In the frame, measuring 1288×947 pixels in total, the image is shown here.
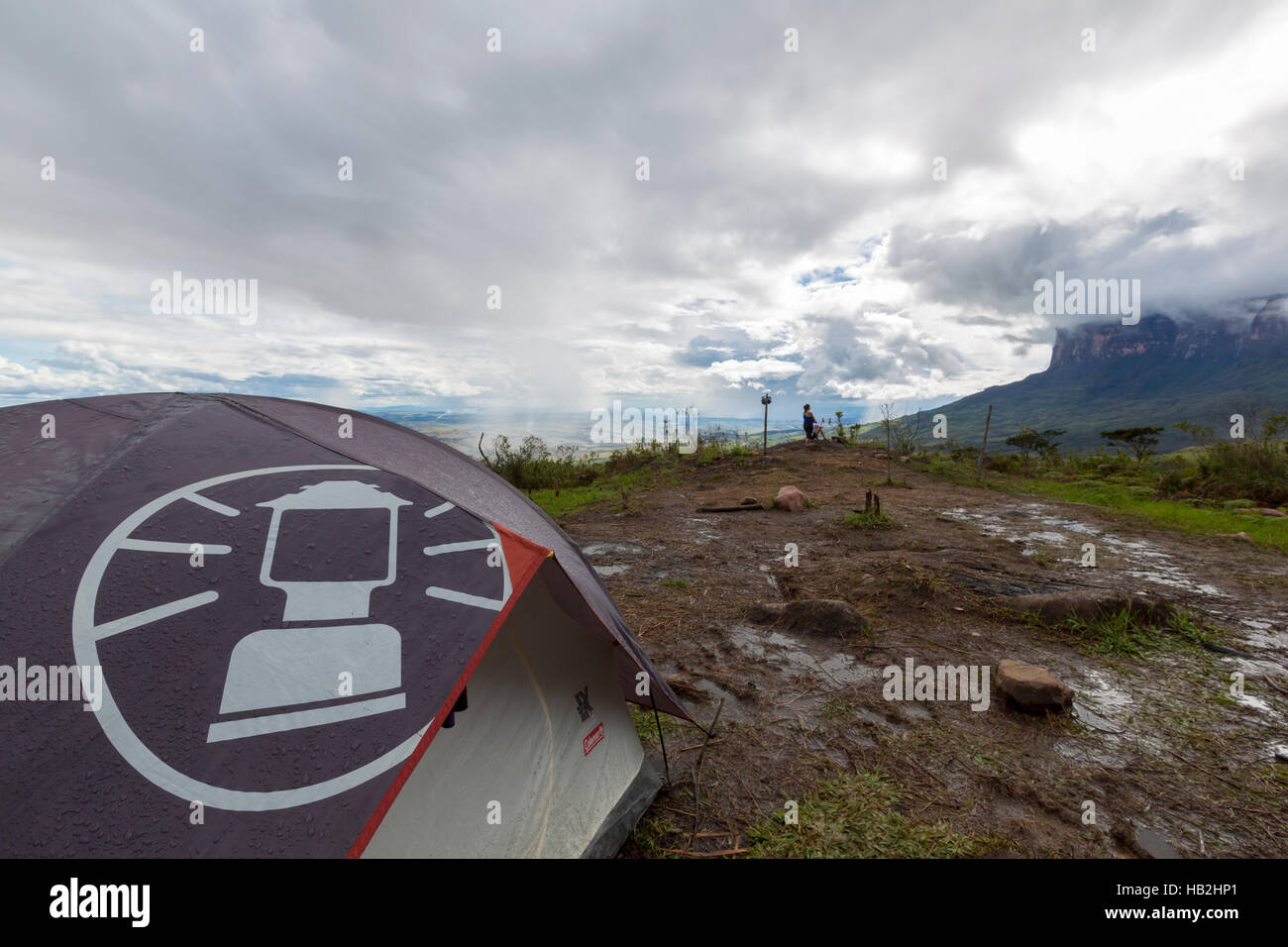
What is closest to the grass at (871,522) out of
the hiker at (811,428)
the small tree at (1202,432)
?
the hiker at (811,428)

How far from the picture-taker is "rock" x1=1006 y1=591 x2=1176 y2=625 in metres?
4.59

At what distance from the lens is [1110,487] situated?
13.3 meters

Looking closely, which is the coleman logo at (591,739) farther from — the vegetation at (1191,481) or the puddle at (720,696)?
the vegetation at (1191,481)

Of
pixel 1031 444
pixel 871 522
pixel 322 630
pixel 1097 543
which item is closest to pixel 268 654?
pixel 322 630

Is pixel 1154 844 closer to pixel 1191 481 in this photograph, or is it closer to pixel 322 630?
pixel 322 630

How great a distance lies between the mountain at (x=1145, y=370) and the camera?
122500mm

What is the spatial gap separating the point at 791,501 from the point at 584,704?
8.63m

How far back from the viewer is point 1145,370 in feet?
481

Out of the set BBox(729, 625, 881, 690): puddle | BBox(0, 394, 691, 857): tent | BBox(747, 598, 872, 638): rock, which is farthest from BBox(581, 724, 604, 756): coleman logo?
BBox(747, 598, 872, 638): rock

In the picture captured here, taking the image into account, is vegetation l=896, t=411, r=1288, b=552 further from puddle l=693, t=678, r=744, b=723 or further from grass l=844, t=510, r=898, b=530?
puddle l=693, t=678, r=744, b=723

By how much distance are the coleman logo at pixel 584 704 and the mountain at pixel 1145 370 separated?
5447 inches

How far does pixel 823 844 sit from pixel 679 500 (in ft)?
32.5
